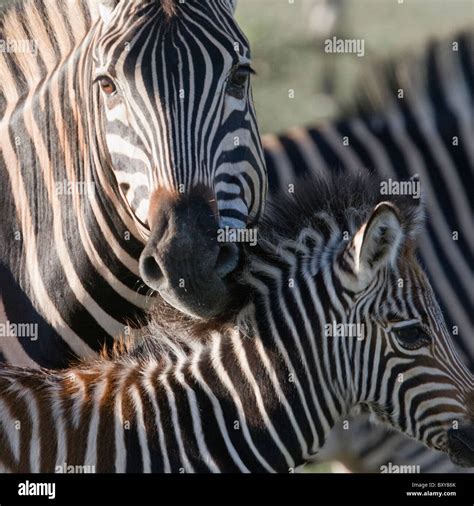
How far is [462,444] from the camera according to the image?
6.46 m

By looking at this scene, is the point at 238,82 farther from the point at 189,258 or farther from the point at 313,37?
the point at 313,37

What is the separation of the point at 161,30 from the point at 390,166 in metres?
3.01

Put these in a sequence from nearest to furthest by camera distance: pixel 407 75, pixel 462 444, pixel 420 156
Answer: pixel 462 444 < pixel 420 156 < pixel 407 75

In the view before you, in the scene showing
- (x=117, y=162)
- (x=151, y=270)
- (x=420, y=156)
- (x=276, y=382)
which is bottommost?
(x=276, y=382)

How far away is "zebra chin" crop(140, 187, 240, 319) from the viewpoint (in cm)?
624

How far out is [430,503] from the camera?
7.60m

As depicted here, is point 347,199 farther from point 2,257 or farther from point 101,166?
point 2,257

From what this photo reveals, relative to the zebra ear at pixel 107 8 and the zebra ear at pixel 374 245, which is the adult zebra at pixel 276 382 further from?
the zebra ear at pixel 107 8

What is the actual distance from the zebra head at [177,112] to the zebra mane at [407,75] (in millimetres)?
2668

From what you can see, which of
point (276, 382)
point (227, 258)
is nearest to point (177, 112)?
point (227, 258)

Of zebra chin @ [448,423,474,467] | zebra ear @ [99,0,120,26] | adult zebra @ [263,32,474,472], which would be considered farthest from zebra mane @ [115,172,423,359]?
adult zebra @ [263,32,474,472]

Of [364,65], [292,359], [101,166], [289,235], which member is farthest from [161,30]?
[364,65]

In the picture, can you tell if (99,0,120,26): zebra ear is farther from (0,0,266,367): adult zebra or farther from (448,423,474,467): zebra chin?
(448,423,474,467): zebra chin

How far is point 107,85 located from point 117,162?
49cm
